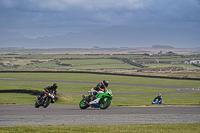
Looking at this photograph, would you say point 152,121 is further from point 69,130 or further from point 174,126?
point 69,130

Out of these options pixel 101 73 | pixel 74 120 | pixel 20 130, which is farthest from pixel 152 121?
pixel 101 73

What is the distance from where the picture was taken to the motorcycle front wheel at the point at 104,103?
2182 cm

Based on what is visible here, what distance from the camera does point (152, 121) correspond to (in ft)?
55.1

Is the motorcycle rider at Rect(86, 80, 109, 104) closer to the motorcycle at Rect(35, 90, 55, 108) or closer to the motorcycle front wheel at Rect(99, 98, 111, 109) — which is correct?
the motorcycle front wheel at Rect(99, 98, 111, 109)

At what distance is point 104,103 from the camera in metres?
22.0

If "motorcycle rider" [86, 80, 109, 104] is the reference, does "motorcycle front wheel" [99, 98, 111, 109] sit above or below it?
below

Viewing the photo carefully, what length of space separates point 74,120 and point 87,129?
337 cm

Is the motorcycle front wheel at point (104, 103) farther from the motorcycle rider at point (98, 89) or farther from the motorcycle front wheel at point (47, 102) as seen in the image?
the motorcycle front wheel at point (47, 102)

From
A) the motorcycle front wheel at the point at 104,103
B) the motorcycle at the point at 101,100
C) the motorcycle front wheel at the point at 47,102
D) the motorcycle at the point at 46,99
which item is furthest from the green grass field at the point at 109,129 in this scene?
the motorcycle front wheel at the point at 47,102

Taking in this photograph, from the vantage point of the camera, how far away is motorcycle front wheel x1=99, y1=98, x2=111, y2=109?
21.8 metres

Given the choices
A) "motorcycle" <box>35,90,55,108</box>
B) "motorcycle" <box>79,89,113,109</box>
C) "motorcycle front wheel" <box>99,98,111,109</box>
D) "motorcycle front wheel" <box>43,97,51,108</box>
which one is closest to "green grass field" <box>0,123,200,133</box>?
"motorcycle" <box>79,89,113,109</box>

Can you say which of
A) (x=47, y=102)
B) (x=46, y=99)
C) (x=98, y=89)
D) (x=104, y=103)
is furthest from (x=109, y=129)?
(x=46, y=99)

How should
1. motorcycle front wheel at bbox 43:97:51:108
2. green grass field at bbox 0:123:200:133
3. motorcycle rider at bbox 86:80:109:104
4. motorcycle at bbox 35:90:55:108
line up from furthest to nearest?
1. motorcycle front wheel at bbox 43:97:51:108
2. motorcycle at bbox 35:90:55:108
3. motorcycle rider at bbox 86:80:109:104
4. green grass field at bbox 0:123:200:133

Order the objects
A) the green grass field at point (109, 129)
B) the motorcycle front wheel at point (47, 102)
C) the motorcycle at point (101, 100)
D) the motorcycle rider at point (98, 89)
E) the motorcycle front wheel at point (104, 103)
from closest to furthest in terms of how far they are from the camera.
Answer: the green grass field at point (109, 129) → the motorcycle rider at point (98, 89) → the motorcycle at point (101, 100) → the motorcycle front wheel at point (104, 103) → the motorcycle front wheel at point (47, 102)
